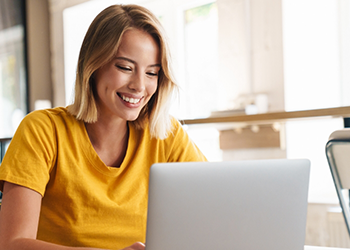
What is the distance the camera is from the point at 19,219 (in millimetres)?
822

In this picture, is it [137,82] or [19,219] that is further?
[137,82]

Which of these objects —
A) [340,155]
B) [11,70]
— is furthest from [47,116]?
[11,70]

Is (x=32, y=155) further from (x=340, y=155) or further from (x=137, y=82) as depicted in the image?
(x=340, y=155)

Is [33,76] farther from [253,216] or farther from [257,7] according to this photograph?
[253,216]

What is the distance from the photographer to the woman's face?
1038mm

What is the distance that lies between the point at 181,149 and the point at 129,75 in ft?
1.01

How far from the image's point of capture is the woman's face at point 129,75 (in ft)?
3.41

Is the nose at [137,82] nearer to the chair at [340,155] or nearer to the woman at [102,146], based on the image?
the woman at [102,146]

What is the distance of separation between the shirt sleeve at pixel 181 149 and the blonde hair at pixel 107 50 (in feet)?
0.14

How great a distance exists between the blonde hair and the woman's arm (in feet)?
0.95

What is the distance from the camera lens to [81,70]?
1.09 metres

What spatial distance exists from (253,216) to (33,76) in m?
3.46

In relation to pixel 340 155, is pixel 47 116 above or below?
above

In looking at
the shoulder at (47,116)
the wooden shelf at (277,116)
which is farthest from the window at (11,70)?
the shoulder at (47,116)
